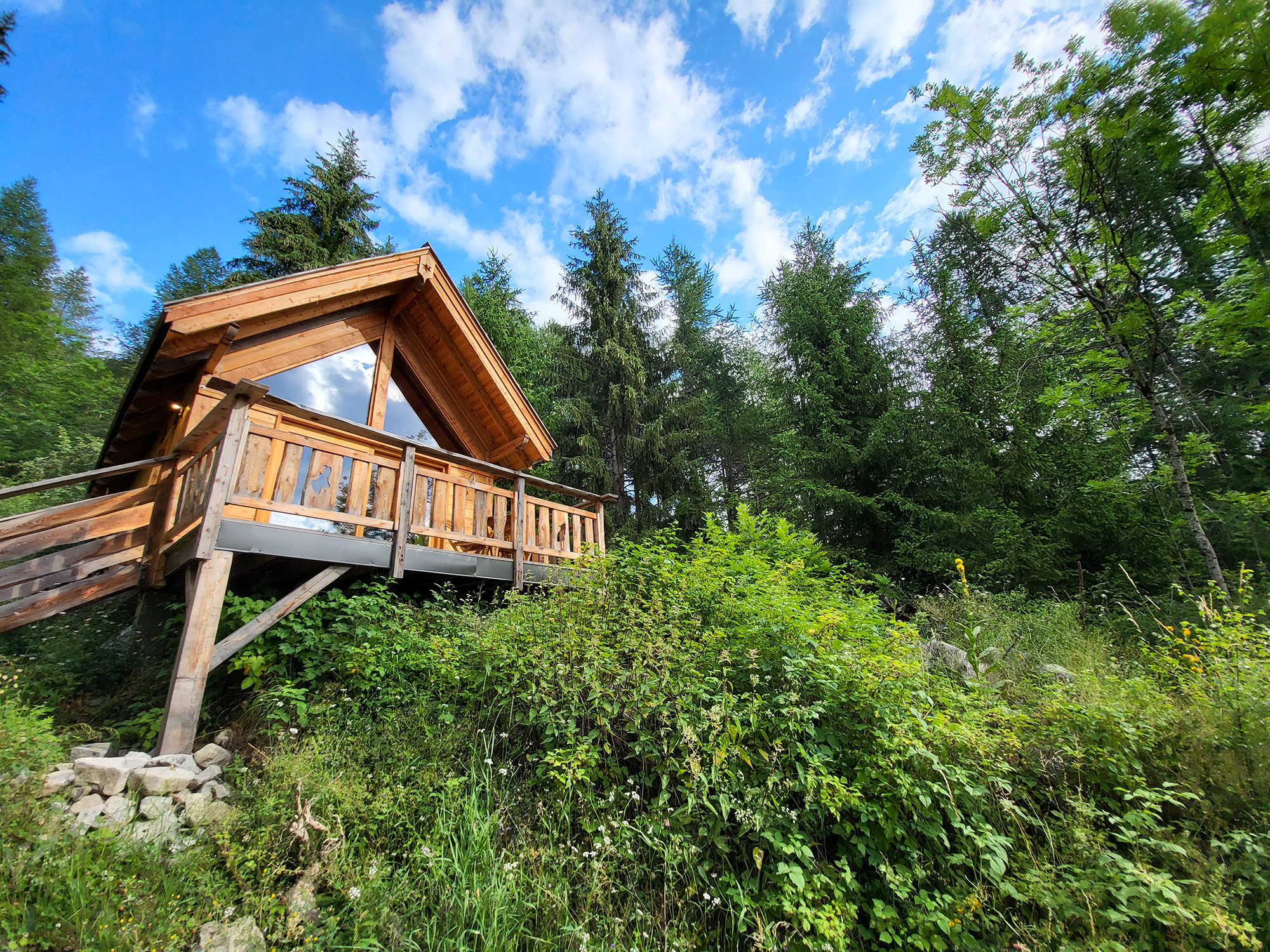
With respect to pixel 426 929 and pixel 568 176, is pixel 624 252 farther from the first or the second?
pixel 426 929

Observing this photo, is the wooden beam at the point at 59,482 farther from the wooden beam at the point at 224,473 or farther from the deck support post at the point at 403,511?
the deck support post at the point at 403,511

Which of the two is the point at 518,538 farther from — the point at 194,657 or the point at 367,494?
the point at 194,657

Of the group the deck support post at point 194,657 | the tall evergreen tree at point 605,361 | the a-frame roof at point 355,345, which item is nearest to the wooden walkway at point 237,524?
the deck support post at point 194,657

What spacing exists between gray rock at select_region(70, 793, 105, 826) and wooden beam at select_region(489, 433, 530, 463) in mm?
6387

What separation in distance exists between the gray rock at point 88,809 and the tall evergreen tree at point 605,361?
12.2 meters

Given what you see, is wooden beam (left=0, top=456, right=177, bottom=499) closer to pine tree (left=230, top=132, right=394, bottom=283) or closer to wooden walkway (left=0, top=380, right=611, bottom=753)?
wooden walkway (left=0, top=380, right=611, bottom=753)

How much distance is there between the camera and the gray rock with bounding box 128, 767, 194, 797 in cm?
319

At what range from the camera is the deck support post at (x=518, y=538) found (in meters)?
6.72

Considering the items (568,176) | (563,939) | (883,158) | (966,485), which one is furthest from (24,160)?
(966,485)

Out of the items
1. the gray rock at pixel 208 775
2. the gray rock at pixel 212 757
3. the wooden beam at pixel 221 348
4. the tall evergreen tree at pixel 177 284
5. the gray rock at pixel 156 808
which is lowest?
the gray rock at pixel 156 808

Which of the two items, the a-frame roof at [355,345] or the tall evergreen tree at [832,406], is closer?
the a-frame roof at [355,345]

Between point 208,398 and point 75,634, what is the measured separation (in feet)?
12.4

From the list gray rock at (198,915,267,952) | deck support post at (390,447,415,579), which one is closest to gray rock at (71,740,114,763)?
deck support post at (390,447,415,579)

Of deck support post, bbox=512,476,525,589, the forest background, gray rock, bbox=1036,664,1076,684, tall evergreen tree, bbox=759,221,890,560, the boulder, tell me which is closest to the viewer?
the boulder
